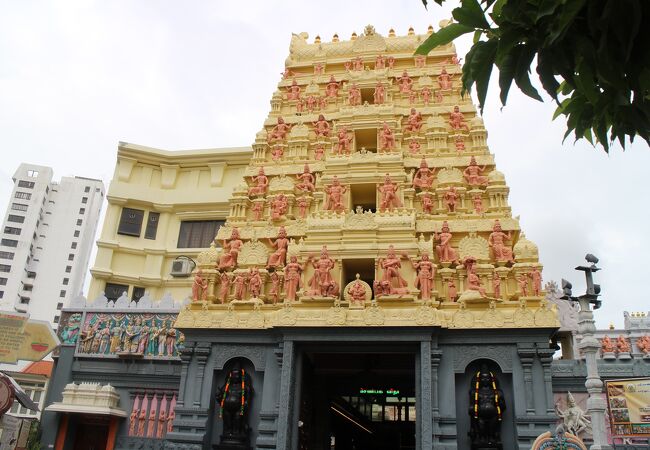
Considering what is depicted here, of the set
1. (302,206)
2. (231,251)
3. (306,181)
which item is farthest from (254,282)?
(306,181)

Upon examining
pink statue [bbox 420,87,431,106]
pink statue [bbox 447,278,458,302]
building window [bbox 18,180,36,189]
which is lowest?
pink statue [bbox 447,278,458,302]

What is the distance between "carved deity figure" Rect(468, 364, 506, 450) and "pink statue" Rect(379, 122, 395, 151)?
10660 mm

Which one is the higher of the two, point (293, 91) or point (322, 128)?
point (293, 91)

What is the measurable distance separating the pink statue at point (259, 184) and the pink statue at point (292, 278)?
4.37m

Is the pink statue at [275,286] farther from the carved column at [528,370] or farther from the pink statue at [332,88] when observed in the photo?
the pink statue at [332,88]

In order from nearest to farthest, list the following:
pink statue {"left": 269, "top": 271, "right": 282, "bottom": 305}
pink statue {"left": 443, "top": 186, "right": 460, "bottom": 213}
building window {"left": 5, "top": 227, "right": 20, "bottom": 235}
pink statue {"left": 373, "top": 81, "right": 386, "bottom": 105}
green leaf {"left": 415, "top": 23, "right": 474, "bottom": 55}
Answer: green leaf {"left": 415, "top": 23, "right": 474, "bottom": 55} → pink statue {"left": 269, "top": 271, "right": 282, "bottom": 305} → pink statue {"left": 443, "top": 186, "right": 460, "bottom": 213} → pink statue {"left": 373, "top": 81, "right": 386, "bottom": 105} → building window {"left": 5, "top": 227, "right": 20, "bottom": 235}

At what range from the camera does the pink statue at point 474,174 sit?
74.2 feet

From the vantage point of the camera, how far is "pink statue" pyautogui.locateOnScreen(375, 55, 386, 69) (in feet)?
91.2

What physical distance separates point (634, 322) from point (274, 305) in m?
15.8

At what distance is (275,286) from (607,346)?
13.9 metres

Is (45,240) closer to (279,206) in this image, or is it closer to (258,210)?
(258,210)

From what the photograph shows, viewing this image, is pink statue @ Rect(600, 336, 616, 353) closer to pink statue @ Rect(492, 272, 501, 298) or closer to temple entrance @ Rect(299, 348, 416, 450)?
pink statue @ Rect(492, 272, 501, 298)

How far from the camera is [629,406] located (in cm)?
1844

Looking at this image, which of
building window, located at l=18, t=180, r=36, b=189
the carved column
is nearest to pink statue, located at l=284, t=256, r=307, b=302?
the carved column
